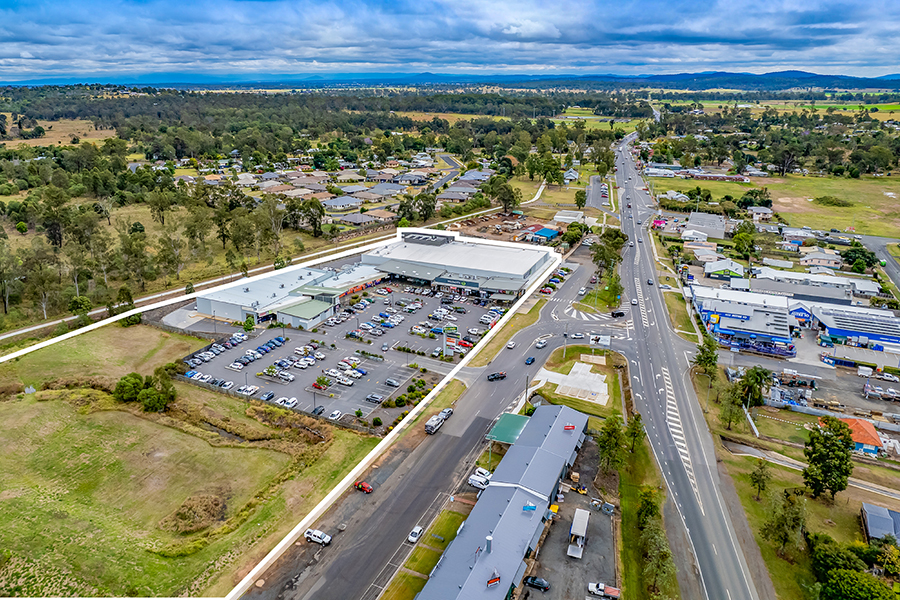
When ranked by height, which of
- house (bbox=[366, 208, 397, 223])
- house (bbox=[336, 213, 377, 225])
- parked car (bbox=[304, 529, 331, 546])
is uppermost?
house (bbox=[366, 208, 397, 223])

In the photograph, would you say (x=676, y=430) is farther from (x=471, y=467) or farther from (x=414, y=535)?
(x=414, y=535)

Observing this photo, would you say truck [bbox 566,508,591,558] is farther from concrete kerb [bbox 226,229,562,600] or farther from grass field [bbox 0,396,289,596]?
grass field [bbox 0,396,289,596]

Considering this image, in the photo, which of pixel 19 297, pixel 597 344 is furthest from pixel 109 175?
pixel 597 344

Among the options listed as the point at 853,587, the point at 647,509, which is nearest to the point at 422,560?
the point at 647,509

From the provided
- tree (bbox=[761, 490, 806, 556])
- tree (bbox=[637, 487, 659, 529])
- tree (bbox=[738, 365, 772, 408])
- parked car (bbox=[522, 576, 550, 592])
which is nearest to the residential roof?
tree (bbox=[738, 365, 772, 408])

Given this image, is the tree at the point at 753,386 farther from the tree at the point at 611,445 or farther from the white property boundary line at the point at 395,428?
the white property boundary line at the point at 395,428

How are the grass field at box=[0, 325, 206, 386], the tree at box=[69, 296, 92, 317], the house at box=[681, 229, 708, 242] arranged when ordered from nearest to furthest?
1. the grass field at box=[0, 325, 206, 386]
2. the tree at box=[69, 296, 92, 317]
3. the house at box=[681, 229, 708, 242]

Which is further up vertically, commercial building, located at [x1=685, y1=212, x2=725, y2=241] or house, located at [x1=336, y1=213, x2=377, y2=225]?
commercial building, located at [x1=685, y1=212, x2=725, y2=241]
